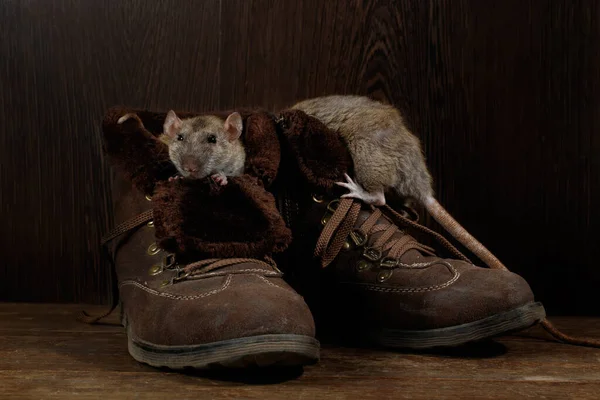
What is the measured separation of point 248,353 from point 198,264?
0.71ft

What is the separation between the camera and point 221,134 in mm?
1159

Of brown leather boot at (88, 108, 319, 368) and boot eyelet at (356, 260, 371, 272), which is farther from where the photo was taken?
boot eyelet at (356, 260, 371, 272)

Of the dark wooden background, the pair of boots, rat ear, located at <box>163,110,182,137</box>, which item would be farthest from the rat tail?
rat ear, located at <box>163,110,182,137</box>

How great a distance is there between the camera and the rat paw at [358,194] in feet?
3.73

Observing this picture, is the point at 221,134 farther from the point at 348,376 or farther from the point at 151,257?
the point at 348,376

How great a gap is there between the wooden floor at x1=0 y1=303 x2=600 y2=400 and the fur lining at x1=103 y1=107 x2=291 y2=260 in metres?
0.20

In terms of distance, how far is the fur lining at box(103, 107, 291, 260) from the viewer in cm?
99

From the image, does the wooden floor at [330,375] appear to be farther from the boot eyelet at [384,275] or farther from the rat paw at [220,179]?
the rat paw at [220,179]

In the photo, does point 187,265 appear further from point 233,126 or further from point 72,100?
point 72,100

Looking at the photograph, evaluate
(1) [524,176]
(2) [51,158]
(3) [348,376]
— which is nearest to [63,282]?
(2) [51,158]

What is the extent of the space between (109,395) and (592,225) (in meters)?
1.21

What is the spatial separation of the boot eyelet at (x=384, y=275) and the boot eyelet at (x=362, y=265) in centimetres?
3

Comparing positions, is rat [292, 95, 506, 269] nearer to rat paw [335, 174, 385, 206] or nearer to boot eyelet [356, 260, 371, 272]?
rat paw [335, 174, 385, 206]

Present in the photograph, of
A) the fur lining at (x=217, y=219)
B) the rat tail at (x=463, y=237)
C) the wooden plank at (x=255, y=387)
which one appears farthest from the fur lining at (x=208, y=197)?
the rat tail at (x=463, y=237)
